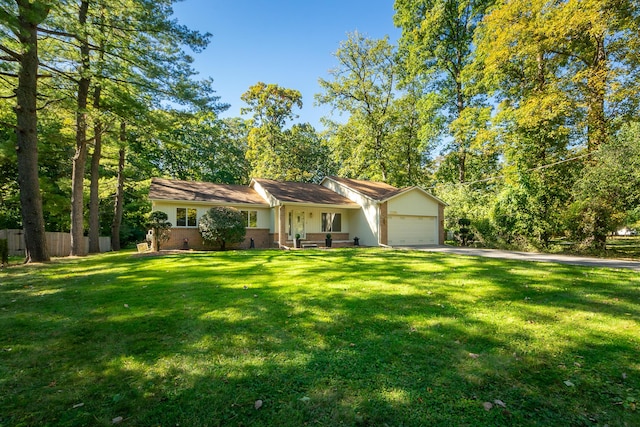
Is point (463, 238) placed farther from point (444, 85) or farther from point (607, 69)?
point (444, 85)

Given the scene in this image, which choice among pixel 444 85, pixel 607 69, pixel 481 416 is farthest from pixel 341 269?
pixel 444 85

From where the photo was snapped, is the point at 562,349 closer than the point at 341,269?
Yes

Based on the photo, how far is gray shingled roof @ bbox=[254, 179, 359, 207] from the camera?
18.8 metres

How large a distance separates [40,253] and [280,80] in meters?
28.0

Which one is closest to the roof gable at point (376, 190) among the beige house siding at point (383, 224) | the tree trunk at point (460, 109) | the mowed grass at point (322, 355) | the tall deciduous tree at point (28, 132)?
the beige house siding at point (383, 224)

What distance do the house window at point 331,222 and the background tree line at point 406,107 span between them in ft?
27.6

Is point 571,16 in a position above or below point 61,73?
above

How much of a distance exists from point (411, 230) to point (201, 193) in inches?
532

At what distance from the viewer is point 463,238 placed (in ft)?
65.0

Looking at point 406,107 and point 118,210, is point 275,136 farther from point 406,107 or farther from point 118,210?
point 118,210

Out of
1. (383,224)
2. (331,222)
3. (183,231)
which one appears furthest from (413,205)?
(183,231)

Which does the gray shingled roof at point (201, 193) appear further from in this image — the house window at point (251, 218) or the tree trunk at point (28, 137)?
the tree trunk at point (28, 137)

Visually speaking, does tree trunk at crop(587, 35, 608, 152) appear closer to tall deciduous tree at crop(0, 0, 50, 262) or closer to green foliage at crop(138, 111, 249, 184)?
tall deciduous tree at crop(0, 0, 50, 262)

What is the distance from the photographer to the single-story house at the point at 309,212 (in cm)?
1717
